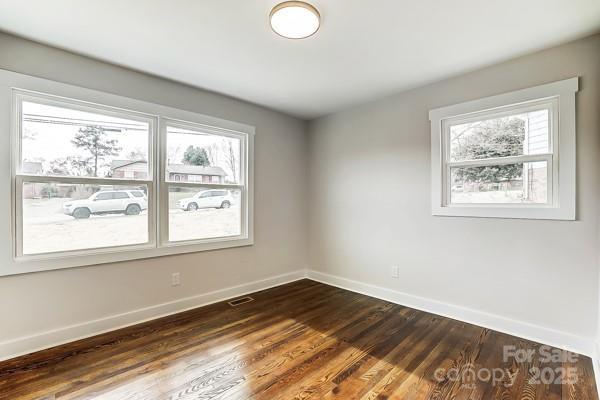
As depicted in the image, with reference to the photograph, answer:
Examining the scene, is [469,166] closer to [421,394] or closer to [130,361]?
[421,394]

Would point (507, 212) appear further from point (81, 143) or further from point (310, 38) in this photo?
point (81, 143)

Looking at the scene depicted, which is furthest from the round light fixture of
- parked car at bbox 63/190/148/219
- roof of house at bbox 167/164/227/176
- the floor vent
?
the floor vent

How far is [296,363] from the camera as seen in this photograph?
2.08 meters

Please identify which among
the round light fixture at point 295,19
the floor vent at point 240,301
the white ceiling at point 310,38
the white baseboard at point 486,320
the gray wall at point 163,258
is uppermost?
the white ceiling at point 310,38

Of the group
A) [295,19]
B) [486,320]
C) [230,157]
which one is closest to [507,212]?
[486,320]

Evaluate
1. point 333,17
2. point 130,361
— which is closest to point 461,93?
point 333,17

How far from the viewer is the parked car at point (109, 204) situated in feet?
8.15

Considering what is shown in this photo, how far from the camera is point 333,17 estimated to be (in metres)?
1.95

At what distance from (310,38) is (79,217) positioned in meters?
2.56

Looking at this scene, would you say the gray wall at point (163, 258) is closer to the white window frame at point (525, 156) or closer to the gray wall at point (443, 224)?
the gray wall at point (443, 224)

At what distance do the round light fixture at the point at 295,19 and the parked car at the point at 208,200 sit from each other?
2.03m

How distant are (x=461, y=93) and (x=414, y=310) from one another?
7.78 ft

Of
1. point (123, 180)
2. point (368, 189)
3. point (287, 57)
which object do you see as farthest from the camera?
point (368, 189)

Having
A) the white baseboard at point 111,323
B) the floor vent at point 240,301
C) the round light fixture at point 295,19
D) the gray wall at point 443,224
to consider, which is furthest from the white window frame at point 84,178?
the round light fixture at point 295,19
